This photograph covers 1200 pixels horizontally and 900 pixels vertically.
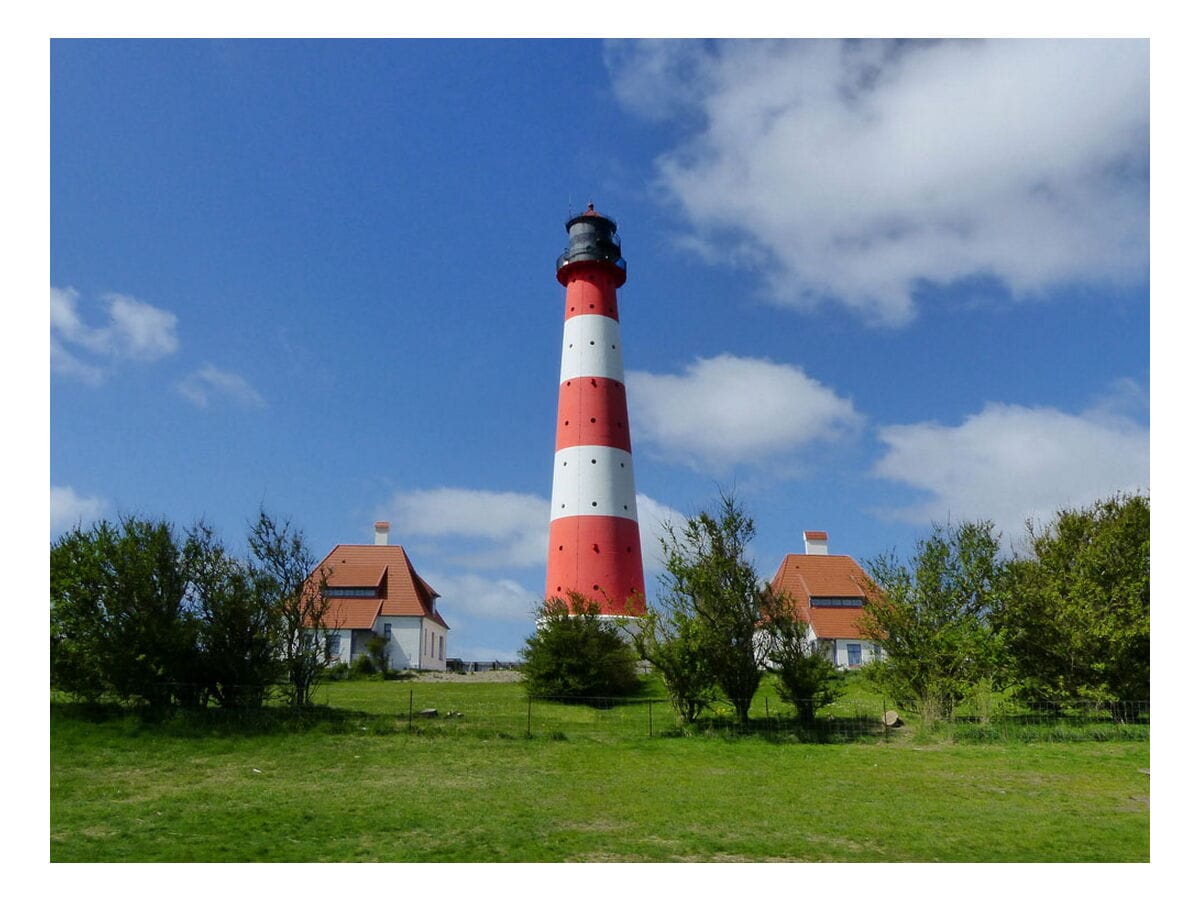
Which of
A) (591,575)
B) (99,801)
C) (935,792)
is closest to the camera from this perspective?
(99,801)

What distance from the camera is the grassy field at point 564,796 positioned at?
36.4 feet

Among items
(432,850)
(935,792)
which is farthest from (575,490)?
(432,850)

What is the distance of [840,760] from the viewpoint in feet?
61.5

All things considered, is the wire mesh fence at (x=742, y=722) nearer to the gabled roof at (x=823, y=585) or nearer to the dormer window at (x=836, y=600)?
the gabled roof at (x=823, y=585)

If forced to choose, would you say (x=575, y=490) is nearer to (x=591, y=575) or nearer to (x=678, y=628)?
(x=591, y=575)

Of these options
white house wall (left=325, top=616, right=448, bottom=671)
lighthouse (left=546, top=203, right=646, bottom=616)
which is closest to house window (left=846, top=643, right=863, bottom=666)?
lighthouse (left=546, top=203, right=646, bottom=616)

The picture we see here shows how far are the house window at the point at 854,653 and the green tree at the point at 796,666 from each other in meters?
26.4

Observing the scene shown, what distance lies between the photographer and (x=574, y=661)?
30.5 meters

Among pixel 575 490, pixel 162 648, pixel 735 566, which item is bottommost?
pixel 162 648

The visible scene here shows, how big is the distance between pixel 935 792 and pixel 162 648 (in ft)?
57.0

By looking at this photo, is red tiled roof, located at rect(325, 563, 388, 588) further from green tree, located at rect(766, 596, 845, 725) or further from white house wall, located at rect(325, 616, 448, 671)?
green tree, located at rect(766, 596, 845, 725)

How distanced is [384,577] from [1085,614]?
35.0 metres

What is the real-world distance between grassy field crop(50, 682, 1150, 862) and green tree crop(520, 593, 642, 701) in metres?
7.67

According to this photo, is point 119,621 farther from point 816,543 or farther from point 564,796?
point 816,543
